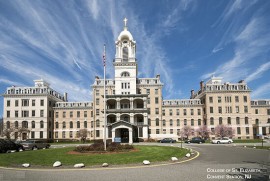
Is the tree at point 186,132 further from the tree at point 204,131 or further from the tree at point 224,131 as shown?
the tree at point 224,131

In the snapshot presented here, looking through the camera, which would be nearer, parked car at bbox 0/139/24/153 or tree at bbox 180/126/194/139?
parked car at bbox 0/139/24/153

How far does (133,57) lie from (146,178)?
5853 centimetres

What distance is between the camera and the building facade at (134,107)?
69.8m

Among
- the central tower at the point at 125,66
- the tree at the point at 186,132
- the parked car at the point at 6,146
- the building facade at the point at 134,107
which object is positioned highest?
the central tower at the point at 125,66

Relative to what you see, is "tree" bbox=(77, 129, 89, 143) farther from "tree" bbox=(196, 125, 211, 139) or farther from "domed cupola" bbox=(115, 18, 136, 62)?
"tree" bbox=(196, 125, 211, 139)

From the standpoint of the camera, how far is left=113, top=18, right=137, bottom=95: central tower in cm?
6894

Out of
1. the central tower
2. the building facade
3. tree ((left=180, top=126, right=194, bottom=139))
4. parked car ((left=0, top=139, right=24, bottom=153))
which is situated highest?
the central tower

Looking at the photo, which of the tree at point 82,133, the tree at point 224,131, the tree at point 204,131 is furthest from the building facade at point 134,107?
the tree at point 82,133

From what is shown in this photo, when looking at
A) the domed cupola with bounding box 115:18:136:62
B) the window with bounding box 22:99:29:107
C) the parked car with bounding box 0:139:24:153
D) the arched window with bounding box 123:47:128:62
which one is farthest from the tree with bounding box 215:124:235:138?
the window with bounding box 22:99:29:107

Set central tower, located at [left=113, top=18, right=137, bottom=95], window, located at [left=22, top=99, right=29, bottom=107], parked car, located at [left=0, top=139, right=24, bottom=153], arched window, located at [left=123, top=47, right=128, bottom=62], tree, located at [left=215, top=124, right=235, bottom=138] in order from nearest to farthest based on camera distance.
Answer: parked car, located at [left=0, top=139, right=24, bottom=153] → tree, located at [left=215, top=124, right=235, bottom=138] → central tower, located at [left=113, top=18, right=137, bottom=95] → arched window, located at [left=123, top=47, right=128, bottom=62] → window, located at [left=22, top=99, right=29, bottom=107]

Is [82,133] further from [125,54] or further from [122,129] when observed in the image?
[125,54]

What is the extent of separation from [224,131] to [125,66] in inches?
1286

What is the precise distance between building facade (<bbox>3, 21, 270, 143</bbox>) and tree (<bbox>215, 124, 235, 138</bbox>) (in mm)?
3750

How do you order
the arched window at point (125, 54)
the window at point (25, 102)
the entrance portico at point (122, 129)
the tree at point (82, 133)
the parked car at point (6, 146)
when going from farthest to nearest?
1. the window at point (25, 102)
2. the arched window at point (125, 54)
3. the tree at point (82, 133)
4. the entrance portico at point (122, 129)
5. the parked car at point (6, 146)
